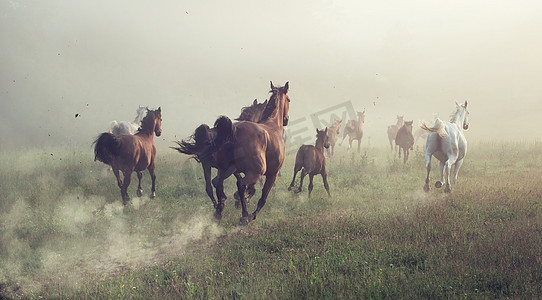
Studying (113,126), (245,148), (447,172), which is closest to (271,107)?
(245,148)

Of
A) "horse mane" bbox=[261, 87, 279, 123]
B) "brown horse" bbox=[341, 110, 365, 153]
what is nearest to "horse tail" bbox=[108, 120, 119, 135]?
"horse mane" bbox=[261, 87, 279, 123]

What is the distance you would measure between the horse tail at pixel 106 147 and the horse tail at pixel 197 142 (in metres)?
3.28

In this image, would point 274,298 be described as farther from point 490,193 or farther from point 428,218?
point 490,193

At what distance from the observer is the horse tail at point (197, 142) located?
22.4 ft

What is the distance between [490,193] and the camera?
31.2 ft

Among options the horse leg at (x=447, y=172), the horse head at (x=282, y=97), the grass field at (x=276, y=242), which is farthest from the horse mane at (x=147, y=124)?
the horse leg at (x=447, y=172)

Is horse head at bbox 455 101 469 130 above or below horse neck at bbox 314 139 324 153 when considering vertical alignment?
above

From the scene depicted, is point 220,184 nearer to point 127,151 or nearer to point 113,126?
point 127,151

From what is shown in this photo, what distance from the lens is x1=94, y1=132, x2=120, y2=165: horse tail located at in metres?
9.36

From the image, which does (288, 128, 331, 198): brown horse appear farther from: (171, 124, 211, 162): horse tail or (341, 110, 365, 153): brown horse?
(341, 110, 365, 153): brown horse

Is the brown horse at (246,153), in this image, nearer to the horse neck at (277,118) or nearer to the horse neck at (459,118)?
the horse neck at (277,118)

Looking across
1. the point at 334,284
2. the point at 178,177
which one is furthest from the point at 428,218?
the point at 178,177

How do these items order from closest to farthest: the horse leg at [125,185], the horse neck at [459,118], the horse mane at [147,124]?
the horse leg at [125,185] → the horse mane at [147,124] → the horse neck at [459,118]

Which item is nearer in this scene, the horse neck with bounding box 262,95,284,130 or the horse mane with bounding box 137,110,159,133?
the horse neck with bounding box 262,95,284,130
